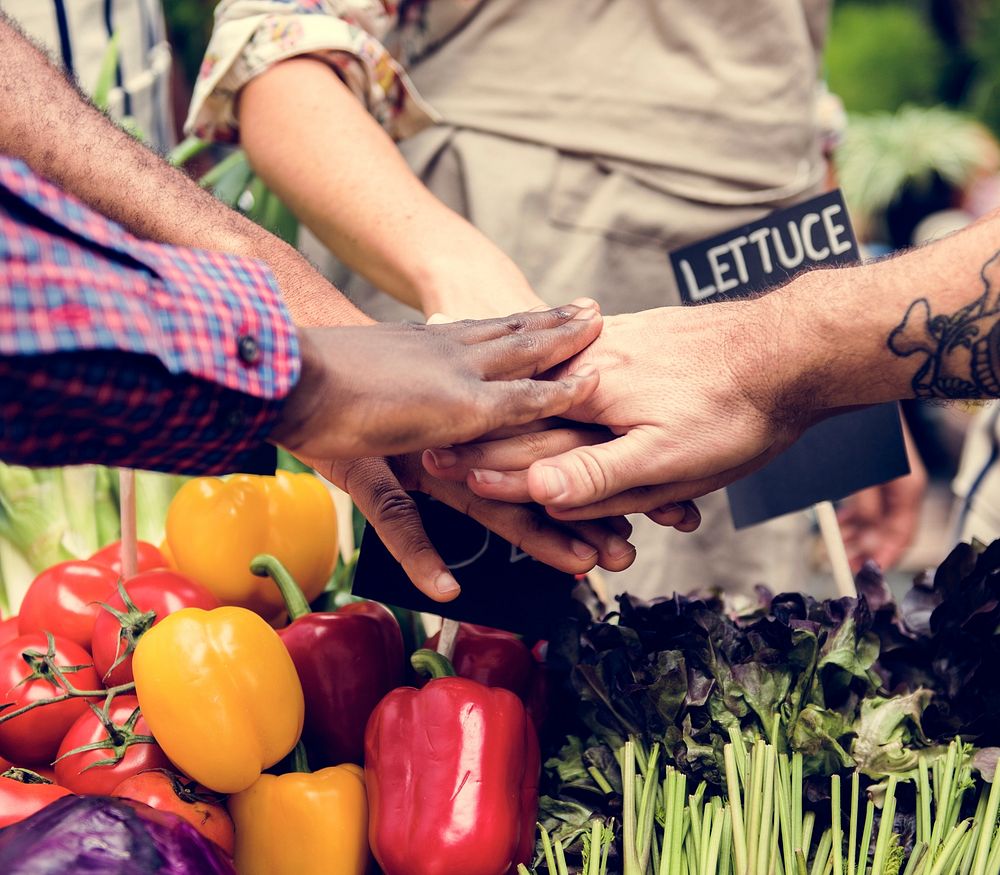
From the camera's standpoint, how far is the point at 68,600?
1.35 metres

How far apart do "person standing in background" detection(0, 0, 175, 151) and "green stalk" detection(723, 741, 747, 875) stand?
1.92 m

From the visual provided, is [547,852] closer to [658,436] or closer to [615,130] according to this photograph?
[658,436]

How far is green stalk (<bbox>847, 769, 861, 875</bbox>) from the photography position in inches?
40.3

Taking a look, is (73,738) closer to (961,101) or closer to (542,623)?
(542,623)

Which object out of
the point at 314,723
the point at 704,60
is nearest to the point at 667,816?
the point at 314,723

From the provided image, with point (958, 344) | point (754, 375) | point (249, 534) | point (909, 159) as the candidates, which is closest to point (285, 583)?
point (249, 534)

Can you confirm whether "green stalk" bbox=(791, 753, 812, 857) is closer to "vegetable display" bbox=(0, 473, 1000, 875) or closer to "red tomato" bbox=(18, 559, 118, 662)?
"vegetable display" bbox=(0, 473, 1000, 875)

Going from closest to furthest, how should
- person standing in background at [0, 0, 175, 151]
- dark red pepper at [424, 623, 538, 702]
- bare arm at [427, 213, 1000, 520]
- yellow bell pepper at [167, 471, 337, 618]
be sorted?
bare arm at [427, 213, 1000, 520] < dark red pepper at [424, 623, 538, 702] < yellow bell pepper at [167, 471, 337, 618] < person standing in background at [0, 0, 175, 151]

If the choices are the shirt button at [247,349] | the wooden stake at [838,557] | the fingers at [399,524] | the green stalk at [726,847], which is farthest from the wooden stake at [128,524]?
the wooden stake at [838,557]

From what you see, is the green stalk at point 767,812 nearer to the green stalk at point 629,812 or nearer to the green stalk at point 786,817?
the green stalk at point 786,817

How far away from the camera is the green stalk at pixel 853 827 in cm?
102

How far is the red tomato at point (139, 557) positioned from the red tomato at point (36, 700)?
243 millimetres

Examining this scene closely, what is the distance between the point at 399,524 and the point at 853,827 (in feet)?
1.89

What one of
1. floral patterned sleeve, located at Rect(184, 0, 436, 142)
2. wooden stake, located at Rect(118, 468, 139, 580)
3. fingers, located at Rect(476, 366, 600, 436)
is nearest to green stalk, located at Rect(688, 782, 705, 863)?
fingers, located at Rect(476, 366, 600, 436)
